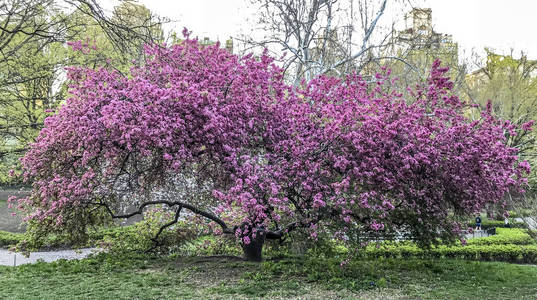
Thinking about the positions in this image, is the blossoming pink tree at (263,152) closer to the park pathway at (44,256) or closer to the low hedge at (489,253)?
the low hedge at (489,253)

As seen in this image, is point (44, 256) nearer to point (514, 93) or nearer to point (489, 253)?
point (489, 253)

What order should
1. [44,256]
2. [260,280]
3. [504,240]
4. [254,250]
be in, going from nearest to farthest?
[260,280]
[254,250]
[44,256]
[504,240]

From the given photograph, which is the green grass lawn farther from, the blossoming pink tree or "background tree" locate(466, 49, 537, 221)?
"background tree" locate(466, 49, 537, 221)

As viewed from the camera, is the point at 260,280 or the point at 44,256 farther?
the point at 44,256

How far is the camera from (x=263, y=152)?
7.32 m

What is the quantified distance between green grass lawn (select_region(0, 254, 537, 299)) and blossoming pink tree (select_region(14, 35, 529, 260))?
0.72 meters

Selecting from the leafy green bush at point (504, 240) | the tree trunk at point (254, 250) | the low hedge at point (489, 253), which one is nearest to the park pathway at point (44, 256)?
the tree trunk at point (254, 250)

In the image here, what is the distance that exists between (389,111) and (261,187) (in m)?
2.60

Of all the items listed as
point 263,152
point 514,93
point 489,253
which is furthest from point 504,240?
point 263,152

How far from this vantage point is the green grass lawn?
6117 mm

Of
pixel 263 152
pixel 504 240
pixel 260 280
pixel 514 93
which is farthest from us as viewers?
pixel 514 93

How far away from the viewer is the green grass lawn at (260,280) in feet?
20.1

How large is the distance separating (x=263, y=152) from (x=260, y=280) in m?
2.10

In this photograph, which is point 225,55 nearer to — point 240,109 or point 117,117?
point 240,109
